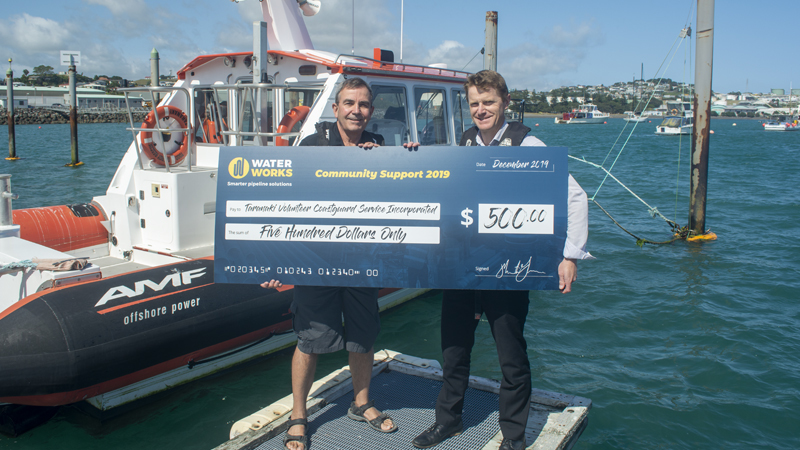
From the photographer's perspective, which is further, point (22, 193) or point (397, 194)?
point (22, 193)

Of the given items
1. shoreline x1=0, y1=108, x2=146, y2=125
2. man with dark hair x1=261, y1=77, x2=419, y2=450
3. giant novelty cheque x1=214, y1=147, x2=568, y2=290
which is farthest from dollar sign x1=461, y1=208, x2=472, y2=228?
shoreline x1=0, y1=108, x2=146, y2=125

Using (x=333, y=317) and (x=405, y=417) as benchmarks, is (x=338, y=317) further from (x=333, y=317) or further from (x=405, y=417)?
(x=405, y=417)

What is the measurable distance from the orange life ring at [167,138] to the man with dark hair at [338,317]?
12.2ft

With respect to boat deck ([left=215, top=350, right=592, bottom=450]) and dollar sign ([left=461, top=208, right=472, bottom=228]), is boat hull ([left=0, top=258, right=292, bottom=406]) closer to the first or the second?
boat deck ([left=215, top=350, right=592, bottom=450])

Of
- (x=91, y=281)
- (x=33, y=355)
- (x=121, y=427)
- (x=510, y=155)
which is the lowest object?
(x=121, y=427)

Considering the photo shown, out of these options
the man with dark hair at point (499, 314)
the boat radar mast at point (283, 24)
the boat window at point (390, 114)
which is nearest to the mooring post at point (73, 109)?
the boat radar mast at point (283, 24)

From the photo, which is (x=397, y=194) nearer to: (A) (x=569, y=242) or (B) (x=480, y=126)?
(B) (x=480, y=126)

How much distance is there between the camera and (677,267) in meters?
9.39

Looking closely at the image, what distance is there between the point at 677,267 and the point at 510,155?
7887 millimetres

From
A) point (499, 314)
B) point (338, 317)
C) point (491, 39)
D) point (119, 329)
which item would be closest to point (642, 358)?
point (499, 314)

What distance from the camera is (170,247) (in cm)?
559

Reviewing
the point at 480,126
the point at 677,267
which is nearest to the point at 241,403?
the point at 480,126

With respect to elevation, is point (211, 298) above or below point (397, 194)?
below

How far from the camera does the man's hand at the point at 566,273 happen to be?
2.76 m
